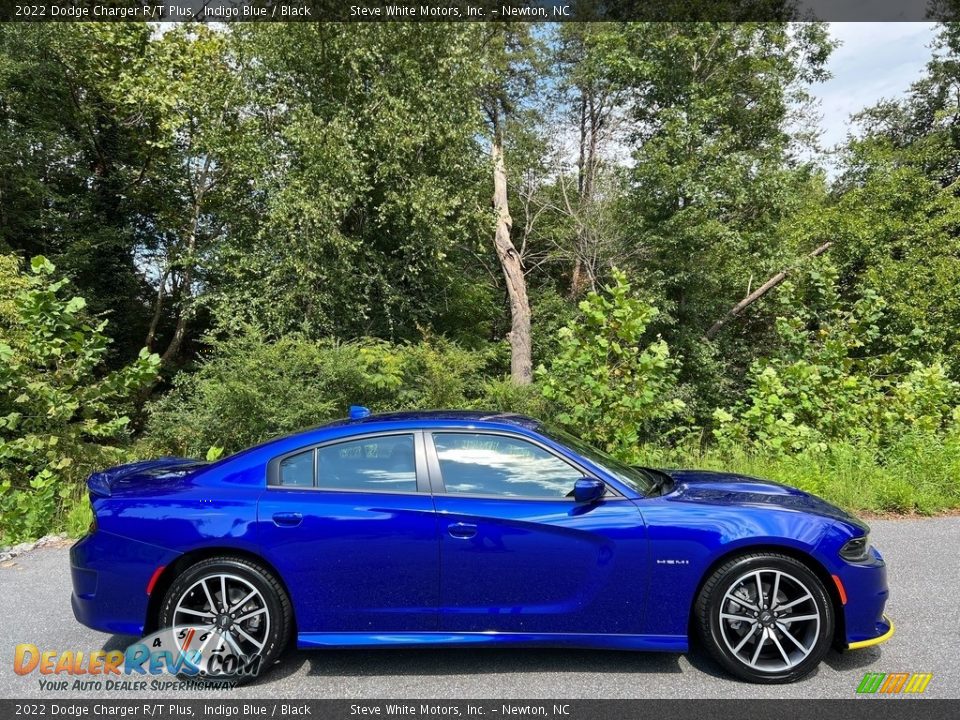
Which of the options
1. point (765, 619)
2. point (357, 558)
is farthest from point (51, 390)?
point (765, 619)

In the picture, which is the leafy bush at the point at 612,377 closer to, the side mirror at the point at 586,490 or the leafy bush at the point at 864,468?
the leafy bush at the point at 864,468

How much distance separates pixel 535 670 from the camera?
11.8 ft

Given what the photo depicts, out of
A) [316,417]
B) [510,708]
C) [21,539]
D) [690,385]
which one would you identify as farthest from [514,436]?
[690,385]

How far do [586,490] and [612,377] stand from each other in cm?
518

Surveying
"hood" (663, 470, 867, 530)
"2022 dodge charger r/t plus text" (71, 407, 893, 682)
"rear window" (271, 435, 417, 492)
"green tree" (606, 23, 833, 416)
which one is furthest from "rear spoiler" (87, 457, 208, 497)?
"green tree" (606, 23, 833, 416)

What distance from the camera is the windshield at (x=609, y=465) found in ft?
12.5

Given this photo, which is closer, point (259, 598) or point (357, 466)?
point (259, 598)

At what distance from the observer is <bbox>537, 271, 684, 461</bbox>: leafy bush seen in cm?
823

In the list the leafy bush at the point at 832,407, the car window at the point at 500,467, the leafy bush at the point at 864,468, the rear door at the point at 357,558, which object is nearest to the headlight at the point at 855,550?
the car window at the point at 500,467

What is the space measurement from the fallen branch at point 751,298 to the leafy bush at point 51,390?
1421 centimetres

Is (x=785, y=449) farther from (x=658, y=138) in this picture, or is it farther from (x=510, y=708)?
(x=658, y=138)

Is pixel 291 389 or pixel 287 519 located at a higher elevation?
pixel 291 389

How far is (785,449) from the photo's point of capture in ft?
28.0

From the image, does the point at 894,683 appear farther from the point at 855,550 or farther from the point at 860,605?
the point at 855,550
